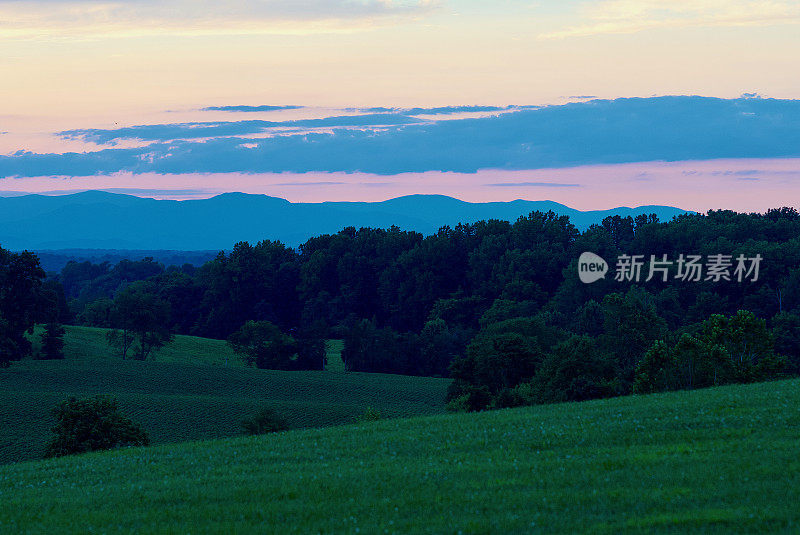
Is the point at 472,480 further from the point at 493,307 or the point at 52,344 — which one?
the point at 493,307

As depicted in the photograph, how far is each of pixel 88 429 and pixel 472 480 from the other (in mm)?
24354

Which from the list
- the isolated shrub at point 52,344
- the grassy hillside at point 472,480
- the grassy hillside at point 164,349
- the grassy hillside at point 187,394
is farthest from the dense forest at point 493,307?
the grassy hillside at point 472,480

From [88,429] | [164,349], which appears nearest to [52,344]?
[164,349]

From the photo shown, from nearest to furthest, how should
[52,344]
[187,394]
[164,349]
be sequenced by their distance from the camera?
1. [187,394]
2. [52,344]
3. [164,349]

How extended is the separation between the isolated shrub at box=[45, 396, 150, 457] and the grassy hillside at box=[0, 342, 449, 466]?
22275mm

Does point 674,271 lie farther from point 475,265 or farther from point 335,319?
point 335,319

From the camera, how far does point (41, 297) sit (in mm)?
104938

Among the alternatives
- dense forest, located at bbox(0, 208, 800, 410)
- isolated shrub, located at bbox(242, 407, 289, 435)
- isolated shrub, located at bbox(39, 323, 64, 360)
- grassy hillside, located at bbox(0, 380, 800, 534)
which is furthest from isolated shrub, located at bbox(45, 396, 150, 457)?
isolated shrub, located at bbox(39, 323, 64, 360)

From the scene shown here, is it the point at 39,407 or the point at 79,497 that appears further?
the point at 39,407

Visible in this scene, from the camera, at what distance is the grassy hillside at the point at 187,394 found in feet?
226

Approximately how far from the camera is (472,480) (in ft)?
59.6

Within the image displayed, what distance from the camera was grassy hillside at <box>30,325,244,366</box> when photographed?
11856 centimetres

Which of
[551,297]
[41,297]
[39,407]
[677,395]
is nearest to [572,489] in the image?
[677,395]

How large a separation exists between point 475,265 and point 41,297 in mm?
82036
